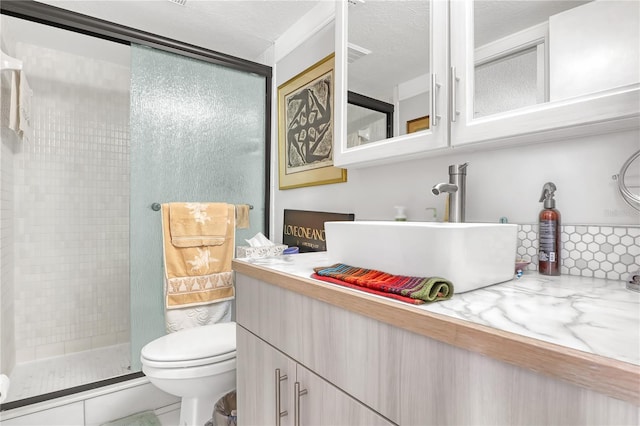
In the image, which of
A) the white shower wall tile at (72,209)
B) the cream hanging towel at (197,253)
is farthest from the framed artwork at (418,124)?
the white shower wall tile at (72,209)

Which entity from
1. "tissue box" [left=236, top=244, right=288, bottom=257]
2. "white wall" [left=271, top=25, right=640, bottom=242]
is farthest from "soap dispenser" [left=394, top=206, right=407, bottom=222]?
"tissue box" [left=236, top=244, right=288, bottom=257]

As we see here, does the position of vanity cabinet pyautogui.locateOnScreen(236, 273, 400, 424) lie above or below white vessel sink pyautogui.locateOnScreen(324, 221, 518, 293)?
below

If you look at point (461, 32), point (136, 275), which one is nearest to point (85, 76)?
point (136, 275)

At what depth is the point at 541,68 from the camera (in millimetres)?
815

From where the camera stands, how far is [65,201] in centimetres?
233

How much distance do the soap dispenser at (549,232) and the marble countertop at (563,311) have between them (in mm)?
37

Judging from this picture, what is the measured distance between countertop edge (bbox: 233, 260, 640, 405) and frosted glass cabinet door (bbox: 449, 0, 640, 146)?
563mm

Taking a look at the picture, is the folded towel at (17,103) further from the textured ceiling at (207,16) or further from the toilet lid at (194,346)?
the toilet lid at (194,346)

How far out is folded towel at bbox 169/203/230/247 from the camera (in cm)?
174

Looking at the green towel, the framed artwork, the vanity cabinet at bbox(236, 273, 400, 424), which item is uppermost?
the framed artwork

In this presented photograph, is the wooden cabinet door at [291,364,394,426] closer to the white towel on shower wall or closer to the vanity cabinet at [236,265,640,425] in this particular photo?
the vanity cabinet at [236,265,640,425]

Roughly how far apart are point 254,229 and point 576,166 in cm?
169

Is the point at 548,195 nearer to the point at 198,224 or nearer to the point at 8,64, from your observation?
the point at 198,224

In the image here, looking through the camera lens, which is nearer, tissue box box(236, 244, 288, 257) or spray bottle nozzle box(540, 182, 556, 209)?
spray bottle nozzle box(540, 182, 556, 209)
